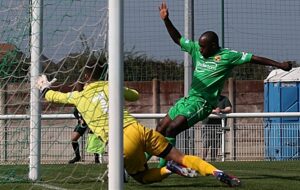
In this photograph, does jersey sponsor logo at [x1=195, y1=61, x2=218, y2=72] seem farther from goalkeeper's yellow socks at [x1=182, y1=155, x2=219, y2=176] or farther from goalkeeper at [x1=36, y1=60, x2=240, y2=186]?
goalkeeper's yellow socks at [x1=182, y1=155, x2=219, y2=176]

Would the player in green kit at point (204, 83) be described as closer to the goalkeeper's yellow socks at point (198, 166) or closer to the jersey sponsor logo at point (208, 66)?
the jersey sponsor logo at point (208, 66)

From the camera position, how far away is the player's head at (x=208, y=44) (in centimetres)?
1030

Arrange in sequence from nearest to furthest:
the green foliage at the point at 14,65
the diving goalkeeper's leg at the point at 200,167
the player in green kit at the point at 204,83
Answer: the diving goalkeeper's leg at the point at 200,167 → the green foliage at the point at 14,65 → the player in green kit at the point at 204,83

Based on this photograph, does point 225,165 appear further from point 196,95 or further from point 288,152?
point 196,95

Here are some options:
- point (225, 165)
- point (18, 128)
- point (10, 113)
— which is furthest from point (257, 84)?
point (18, 128)

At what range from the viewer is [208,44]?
33.8 ft

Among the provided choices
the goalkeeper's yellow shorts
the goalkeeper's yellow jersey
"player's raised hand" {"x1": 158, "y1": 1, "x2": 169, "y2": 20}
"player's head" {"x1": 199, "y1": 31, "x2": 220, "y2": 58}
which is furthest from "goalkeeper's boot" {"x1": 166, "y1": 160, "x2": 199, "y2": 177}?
"player's raised hand" {"x1": 158, "y1": 1, "x2": 169, "y2": 20}

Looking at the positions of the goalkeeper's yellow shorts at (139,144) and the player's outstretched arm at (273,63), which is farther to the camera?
the player's outstretched arm at (273,63)

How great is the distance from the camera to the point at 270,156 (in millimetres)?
16562

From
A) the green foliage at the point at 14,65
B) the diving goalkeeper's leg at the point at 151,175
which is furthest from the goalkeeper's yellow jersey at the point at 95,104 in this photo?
the green foliage at the point at 14,65

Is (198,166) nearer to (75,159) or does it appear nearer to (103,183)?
(103,183)

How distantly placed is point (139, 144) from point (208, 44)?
2932 mm

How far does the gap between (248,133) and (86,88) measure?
893 centimetres

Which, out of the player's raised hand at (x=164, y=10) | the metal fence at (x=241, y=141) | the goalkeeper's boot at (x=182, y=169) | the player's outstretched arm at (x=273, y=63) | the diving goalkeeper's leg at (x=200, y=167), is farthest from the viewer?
the metal fence at (x=241, y=141)
